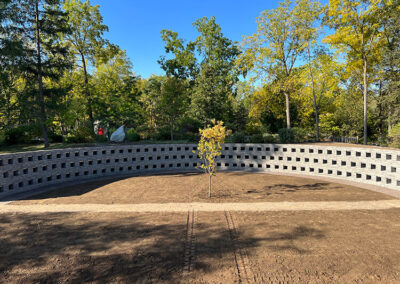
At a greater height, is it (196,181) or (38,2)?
(38,2)

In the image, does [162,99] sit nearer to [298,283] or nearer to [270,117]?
[270,117]

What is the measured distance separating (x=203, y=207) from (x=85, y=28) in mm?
23873

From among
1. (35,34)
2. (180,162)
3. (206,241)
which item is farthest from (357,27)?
(35,34)

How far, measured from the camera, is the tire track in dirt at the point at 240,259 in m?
4.99

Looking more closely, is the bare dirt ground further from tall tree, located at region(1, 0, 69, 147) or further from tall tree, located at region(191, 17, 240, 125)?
tall tree, located at region(191, 17, 240, 125)

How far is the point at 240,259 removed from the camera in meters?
5.65

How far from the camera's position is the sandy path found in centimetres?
891

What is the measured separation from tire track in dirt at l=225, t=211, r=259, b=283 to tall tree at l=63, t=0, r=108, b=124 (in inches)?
825

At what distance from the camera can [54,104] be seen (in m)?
16.5

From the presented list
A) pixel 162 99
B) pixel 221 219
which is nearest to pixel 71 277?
pixel 221 219

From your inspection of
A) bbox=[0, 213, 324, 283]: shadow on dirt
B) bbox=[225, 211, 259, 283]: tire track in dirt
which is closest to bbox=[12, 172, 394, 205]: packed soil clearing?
bbox=[0, 213, 324, 283]: shadow on dirt

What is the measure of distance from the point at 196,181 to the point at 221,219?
5.36 metres

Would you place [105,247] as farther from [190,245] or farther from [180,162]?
[180,162]

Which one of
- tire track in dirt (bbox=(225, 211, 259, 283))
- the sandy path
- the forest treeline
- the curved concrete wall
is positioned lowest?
tire track in dirt (bbox=(225, 211, 259, 283))
